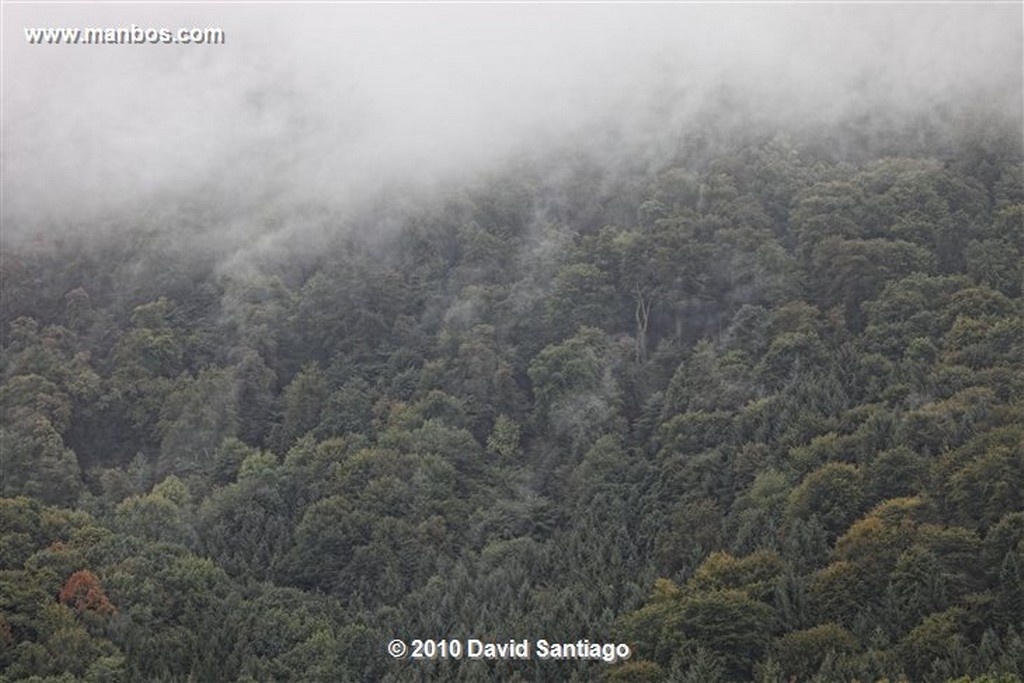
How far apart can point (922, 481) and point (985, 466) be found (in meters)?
2.71

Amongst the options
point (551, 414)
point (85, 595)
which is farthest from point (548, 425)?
point (85, 595)

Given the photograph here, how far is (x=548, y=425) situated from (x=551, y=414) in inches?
23.1

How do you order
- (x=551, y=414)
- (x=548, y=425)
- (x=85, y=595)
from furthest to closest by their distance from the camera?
1. (x=548, y=425)
2. (x=551, y=414)
3. (x=85, y=595)

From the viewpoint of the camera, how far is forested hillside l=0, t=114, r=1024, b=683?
51.7m

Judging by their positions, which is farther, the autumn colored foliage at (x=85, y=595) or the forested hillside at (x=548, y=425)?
the autumn colored foliage at (x=85, y=595)

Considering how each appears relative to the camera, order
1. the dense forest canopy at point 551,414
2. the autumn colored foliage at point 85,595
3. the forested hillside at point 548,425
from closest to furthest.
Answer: the forested hillside at point 548,425, the dense forest canopy at point 551,414, the autumn colored foliage at point 85,595

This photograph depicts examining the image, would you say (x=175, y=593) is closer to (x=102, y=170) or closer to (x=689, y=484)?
(x=689, y=484)

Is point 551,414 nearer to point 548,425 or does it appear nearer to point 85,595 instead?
point 548,425

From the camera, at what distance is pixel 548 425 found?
72.1 m

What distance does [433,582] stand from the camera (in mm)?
60125

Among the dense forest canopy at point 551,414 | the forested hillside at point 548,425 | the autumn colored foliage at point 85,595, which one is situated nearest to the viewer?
the forested hillside at point 548,425

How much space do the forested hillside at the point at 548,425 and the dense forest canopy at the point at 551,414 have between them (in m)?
0.17

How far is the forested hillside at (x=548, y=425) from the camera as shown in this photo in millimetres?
51656

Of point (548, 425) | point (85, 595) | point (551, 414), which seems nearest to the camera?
point (85, 595)
